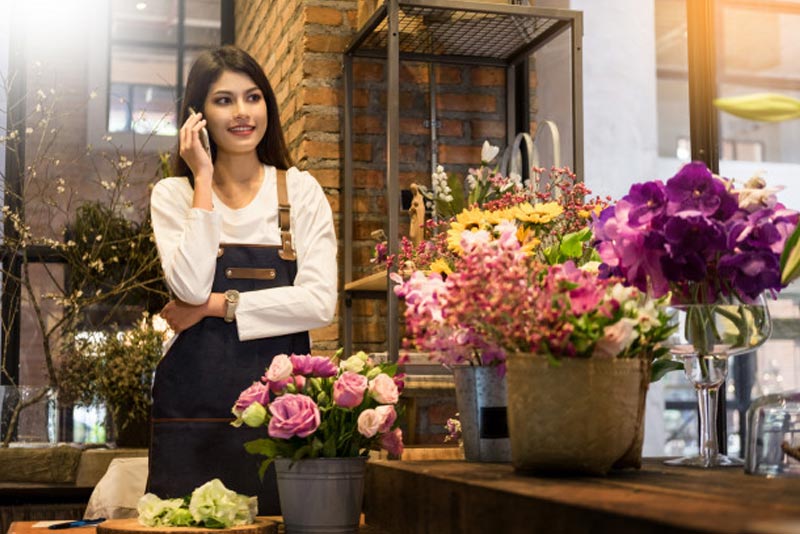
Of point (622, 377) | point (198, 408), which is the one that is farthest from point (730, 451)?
point (622, 377)

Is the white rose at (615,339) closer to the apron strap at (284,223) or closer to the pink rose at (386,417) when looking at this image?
the pink rose at (386,417)

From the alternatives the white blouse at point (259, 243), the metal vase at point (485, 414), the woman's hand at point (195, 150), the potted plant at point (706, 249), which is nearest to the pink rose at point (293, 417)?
the metal vase at point (485, 414)

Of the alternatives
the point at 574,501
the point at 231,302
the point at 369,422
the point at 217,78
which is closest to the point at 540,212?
the point at 369,422

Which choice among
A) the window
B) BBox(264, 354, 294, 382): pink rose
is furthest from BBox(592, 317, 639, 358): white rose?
the window

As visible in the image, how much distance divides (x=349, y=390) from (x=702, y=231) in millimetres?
516

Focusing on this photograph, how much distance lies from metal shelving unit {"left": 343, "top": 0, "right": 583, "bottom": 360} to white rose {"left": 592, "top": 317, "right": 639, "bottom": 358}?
1822 millimetres

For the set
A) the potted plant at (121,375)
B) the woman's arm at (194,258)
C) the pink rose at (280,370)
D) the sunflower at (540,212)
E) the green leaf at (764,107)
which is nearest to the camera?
the green leaf at (764,107)

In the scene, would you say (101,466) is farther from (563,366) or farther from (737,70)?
(563,366)

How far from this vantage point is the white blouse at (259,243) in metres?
2.39

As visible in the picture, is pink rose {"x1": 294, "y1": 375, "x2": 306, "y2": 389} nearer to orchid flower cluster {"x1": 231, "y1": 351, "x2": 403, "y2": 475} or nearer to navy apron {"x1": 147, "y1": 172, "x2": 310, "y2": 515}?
orchid flower cluster {"x1": 231, "y1": 351, "x2": 403, "y2": 475}

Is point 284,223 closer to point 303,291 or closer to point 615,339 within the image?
point 303,291

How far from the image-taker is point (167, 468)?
7.89 feet

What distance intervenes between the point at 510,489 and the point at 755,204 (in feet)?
1.67

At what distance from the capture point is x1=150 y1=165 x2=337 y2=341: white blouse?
2387 millimetres
